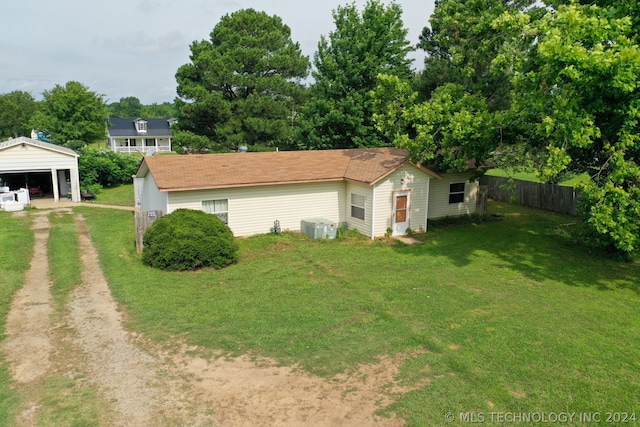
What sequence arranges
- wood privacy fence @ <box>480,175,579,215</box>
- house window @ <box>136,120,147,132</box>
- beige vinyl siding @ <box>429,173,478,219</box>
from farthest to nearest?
house window @ <box>136,120,147,132</box> < wood privacy fence @ <box>480,175,579,215</box> < beige vinyl siding @ <box>429,173,478,219</box>

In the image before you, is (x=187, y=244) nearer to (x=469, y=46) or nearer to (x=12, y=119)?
(x=469, y=46)

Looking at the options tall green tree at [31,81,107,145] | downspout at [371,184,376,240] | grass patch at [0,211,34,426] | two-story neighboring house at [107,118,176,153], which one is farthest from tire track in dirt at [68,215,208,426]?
two-story neighboring house at [107,118,176,153]

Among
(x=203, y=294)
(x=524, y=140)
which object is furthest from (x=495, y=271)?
(x=203, y=294)

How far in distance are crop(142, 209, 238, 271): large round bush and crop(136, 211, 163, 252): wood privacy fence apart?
1.22 metres

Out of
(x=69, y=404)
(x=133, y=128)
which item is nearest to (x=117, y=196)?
(x=69, y=404)

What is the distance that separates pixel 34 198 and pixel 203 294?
74.8ft

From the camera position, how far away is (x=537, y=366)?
322 inches

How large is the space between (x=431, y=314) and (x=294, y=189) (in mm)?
9867

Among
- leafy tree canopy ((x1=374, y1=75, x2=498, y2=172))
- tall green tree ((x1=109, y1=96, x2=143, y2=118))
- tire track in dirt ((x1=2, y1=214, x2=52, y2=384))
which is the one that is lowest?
tire track in dirt ((x1=2, y1=214, x2=52, y2=384))

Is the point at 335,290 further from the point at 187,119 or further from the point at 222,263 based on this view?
the point at 187,119

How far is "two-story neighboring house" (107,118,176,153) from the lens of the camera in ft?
216

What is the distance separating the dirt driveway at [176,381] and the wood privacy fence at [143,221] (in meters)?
5.68

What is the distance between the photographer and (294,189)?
19.1 m

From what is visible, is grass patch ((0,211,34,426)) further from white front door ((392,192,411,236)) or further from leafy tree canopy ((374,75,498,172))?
leafy tree canopy ((374,75,498,172))
